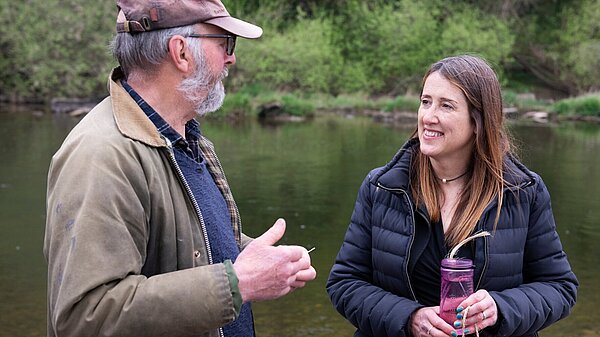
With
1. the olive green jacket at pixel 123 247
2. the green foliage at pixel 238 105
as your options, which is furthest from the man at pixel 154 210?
the green foliage at pixel 238 105

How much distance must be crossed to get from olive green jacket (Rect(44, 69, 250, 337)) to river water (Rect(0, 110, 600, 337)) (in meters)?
1.76

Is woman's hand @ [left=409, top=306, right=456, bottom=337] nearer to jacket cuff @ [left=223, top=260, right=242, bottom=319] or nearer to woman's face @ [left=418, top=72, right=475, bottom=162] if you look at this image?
woman's face @ [left=418, top=72, right=475, bottom=162]

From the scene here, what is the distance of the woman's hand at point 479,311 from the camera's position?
2.46m

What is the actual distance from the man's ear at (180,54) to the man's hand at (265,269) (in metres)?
0.53

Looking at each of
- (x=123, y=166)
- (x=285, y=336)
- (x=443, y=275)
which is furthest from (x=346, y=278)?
(x=285, y=336)

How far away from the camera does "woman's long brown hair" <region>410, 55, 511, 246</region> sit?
274 cm

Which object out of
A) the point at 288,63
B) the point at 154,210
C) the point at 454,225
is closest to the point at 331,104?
the point at 288,63

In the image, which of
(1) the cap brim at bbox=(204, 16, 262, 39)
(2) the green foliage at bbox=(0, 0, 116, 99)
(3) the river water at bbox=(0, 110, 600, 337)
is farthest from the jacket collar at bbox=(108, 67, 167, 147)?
(2) the green foliage at bbox=(0, 0, 116, 99)

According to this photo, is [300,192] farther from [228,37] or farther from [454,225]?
[228,37]

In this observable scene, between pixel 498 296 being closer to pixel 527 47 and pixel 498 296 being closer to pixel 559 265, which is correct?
pixel 559 265

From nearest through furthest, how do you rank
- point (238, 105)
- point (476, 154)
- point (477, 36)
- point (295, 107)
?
point (476, 154) < point (238, 105) < point (295, 107) < point (477, 36)

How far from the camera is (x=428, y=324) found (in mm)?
2570

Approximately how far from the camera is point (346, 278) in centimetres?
289

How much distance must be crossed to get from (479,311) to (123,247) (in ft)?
3.77
